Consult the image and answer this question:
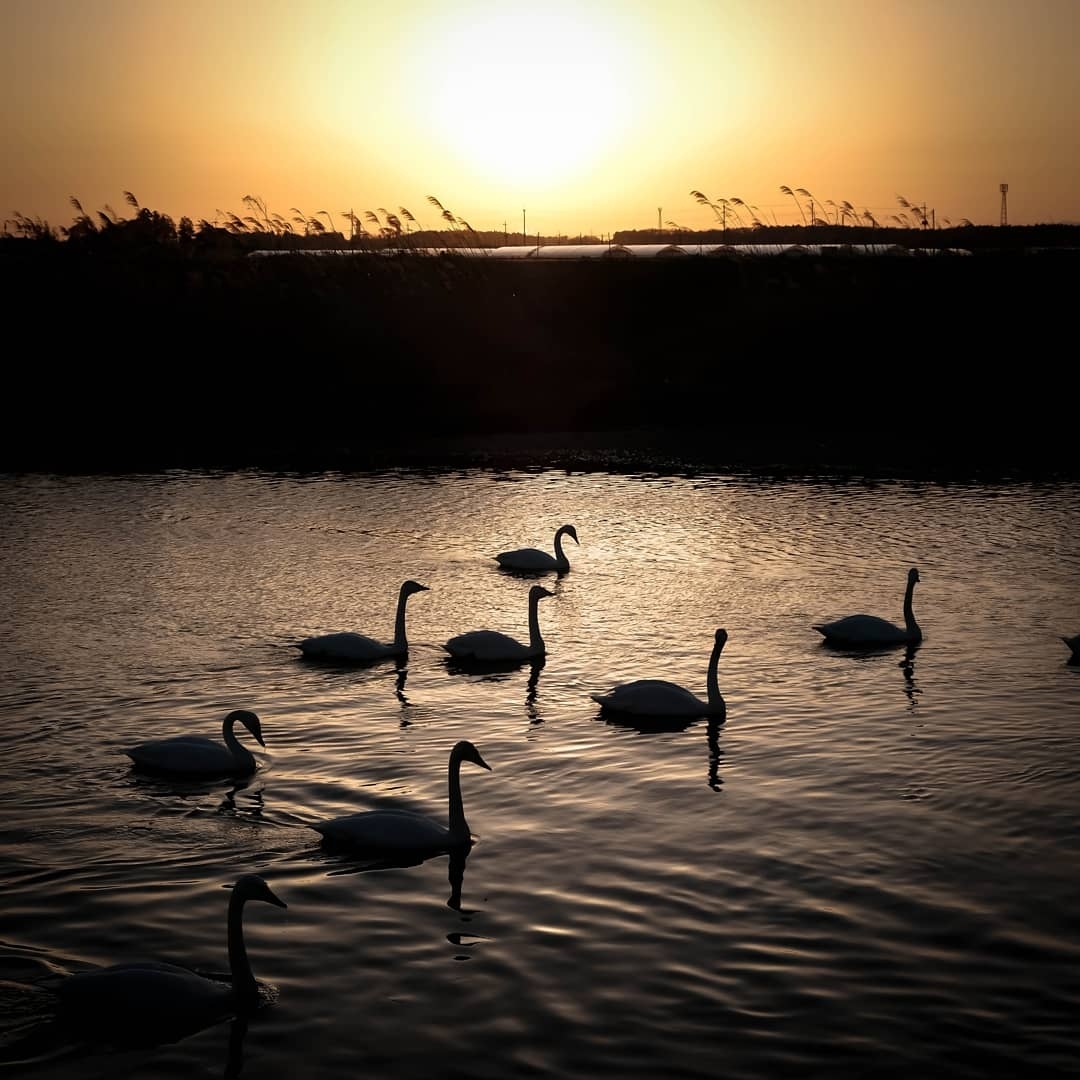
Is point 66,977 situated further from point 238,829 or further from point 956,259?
point 956,259

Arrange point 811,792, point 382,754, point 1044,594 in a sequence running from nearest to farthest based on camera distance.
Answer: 1. point 811,792
2. point 382,754
3. point 1044,594

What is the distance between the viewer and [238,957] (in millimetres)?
9164

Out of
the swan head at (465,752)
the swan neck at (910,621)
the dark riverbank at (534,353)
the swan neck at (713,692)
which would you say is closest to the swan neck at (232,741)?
the swan head at (465,752)

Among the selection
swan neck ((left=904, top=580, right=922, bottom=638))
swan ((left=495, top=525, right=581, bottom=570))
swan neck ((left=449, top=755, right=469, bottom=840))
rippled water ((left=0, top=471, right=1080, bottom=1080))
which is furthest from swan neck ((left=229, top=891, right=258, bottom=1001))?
swan ((left=495, top=525, right=581, bottom=570))

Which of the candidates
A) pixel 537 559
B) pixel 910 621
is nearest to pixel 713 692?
pixel 910 621

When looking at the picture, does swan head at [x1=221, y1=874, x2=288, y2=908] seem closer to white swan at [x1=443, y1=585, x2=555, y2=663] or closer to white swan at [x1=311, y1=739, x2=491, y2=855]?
white swan at [x1=311, y1=739, x2=491, y2=855]

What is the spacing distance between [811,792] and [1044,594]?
8.75m

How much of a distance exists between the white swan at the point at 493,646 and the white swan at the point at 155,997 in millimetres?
8630

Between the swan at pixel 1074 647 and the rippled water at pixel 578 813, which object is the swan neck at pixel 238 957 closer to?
the rippled water at pixel 578 813

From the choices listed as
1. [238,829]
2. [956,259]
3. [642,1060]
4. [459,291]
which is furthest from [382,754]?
[956,259]

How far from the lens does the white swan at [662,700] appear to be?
602 inches

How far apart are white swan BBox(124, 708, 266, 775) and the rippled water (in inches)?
7.4

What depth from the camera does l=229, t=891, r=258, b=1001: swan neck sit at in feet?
30.0

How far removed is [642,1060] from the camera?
28.3ft
